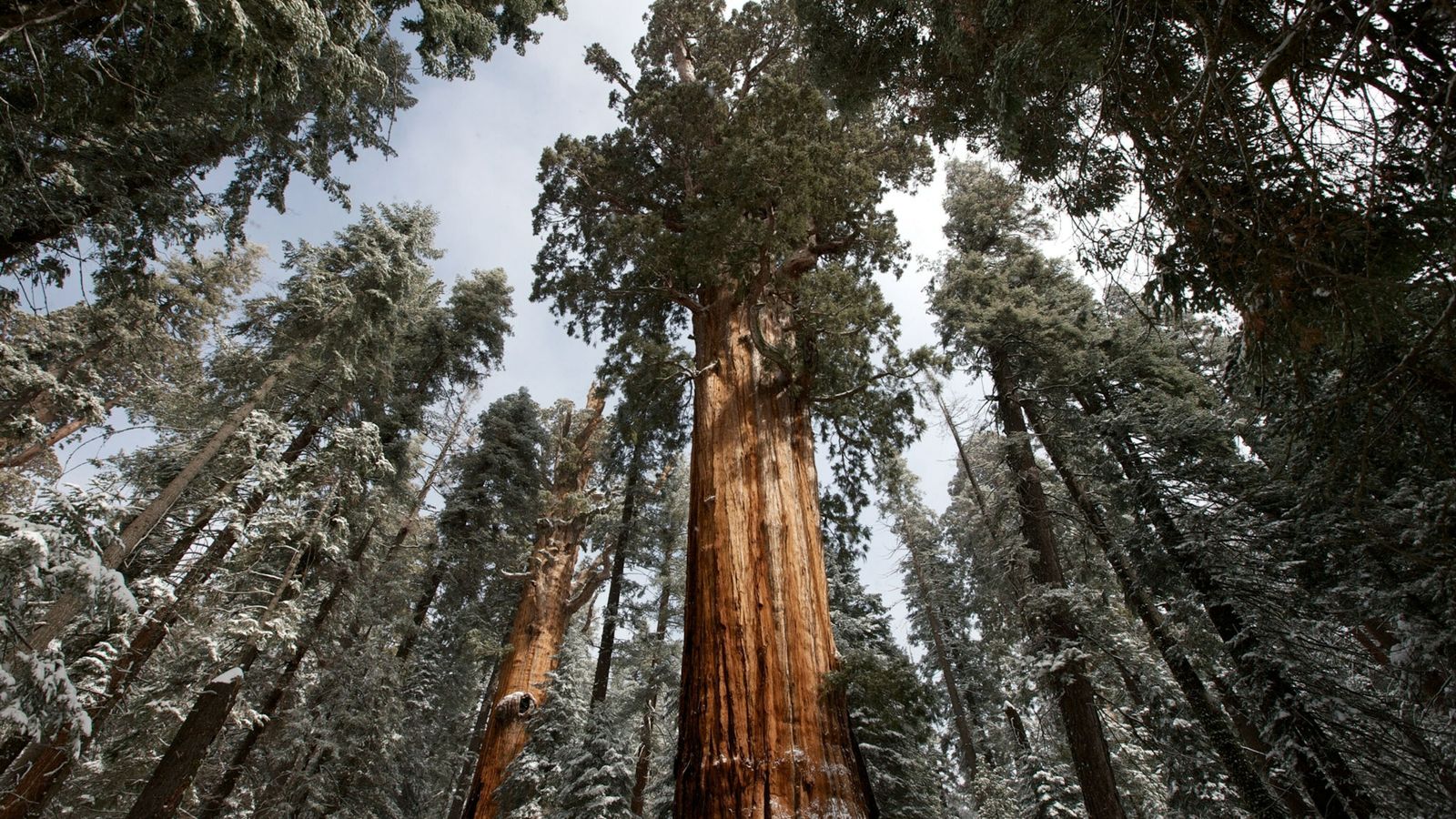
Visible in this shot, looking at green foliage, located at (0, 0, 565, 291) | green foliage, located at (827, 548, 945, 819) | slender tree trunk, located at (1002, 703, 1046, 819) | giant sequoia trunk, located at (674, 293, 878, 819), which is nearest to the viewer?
giant sequoia trunk, located at (674, 293, 878, 819)

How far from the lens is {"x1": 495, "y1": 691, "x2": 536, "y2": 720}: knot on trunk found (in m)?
9.00

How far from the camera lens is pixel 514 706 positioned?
9.03 metres

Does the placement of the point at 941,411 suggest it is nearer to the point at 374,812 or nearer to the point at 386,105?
the point at 386,105

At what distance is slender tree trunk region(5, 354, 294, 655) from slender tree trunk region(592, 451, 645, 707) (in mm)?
6879

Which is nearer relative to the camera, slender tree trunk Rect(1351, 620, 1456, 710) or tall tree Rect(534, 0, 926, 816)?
tall tree Rect(534, 0, 926, 816)

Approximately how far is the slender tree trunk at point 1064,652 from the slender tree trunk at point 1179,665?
1070 mm

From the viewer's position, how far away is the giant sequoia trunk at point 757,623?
313 cm

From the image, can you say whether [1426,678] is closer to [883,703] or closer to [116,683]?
[883,703]

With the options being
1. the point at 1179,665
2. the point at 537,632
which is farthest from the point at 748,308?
the point at 1179,665

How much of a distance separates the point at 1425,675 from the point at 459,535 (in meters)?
16.6

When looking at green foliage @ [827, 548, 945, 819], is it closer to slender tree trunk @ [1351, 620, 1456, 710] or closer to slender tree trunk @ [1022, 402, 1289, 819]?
slender tree trunk @ [1022, 402, 1289, 819]

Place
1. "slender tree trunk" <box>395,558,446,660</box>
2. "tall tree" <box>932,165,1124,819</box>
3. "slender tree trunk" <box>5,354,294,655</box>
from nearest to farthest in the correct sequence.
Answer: "slender tree trunk" <box>5,354,294,655</box>
"tall tree" <box>932,165,1124,819</box>
"slender tree trunk" <box>395,558,446,660</box>

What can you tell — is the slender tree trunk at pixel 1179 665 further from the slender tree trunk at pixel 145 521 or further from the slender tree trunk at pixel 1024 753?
the slender tree trunk at pixel 145 521

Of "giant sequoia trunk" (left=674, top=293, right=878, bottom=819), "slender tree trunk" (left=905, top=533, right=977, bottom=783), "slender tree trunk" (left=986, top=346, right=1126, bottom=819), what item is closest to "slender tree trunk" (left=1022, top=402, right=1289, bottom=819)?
"slender tree trunk" (left=986, top=346, right=1126, bottom=819)
